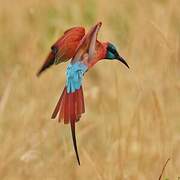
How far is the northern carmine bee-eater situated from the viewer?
1.40m

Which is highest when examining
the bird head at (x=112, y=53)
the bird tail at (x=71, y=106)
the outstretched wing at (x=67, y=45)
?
the outstretched wing at (x=67, y=45)

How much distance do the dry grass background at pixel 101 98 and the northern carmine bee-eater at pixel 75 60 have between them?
679 millimetres

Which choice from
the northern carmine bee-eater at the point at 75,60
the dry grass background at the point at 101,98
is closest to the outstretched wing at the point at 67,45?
the northern carmine bee-eater at the point at 75,60

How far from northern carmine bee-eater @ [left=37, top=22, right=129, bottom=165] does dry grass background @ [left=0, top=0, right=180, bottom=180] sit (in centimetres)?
68

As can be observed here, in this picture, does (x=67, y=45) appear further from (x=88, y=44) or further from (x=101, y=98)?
(x=101, y=98)

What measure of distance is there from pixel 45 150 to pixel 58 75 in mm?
1267

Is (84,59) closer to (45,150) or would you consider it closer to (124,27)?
(45,150)

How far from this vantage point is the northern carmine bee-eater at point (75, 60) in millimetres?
1400

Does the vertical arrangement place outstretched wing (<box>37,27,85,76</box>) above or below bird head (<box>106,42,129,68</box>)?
above

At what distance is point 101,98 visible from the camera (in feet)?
12.9

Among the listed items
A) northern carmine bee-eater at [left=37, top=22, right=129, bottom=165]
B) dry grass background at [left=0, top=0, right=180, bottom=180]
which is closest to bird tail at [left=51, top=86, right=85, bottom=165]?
northern carmine bee-eater at [left=37, top=22, right=129, bottom=165]

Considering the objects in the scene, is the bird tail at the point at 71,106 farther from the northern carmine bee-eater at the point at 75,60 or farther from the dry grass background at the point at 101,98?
the dry grass background at the point at 101,98

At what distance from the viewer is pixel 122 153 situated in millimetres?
2646

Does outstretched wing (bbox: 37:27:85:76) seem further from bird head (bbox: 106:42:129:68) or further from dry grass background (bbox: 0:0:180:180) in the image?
dry grass background (bbox: 0:0:180:180)
